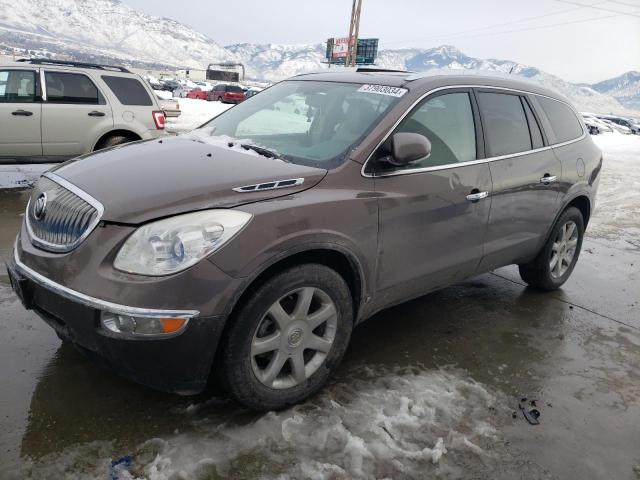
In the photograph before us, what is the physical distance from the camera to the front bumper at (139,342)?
7.34 ft

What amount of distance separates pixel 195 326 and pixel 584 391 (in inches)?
96.0

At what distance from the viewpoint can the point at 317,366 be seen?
282 cm

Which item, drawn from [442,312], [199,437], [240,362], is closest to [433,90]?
[442,312]

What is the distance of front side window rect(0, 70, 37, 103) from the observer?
285 inches

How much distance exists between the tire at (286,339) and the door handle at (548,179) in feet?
6.88

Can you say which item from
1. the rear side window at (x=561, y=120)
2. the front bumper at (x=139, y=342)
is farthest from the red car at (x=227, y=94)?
the front bumper at (x=139, y=342)

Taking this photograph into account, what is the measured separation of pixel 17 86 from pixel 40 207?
572cm

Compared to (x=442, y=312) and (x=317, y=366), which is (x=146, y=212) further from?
(x=442, y=312)

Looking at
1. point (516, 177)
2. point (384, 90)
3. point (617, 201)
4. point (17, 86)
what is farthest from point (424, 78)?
point (617, 201)

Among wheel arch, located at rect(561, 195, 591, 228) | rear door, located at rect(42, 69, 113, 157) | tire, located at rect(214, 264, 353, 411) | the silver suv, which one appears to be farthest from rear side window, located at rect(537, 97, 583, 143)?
rear door, located at rect(42, 69, 113, 157)

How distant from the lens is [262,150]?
10.2 feet

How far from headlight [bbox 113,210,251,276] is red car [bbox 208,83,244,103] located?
117 feet

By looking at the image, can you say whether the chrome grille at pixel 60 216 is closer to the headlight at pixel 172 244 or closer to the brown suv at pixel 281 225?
the brown suv at pixel 281 225

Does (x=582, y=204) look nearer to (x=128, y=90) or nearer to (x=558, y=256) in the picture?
(x=558, y=256)
